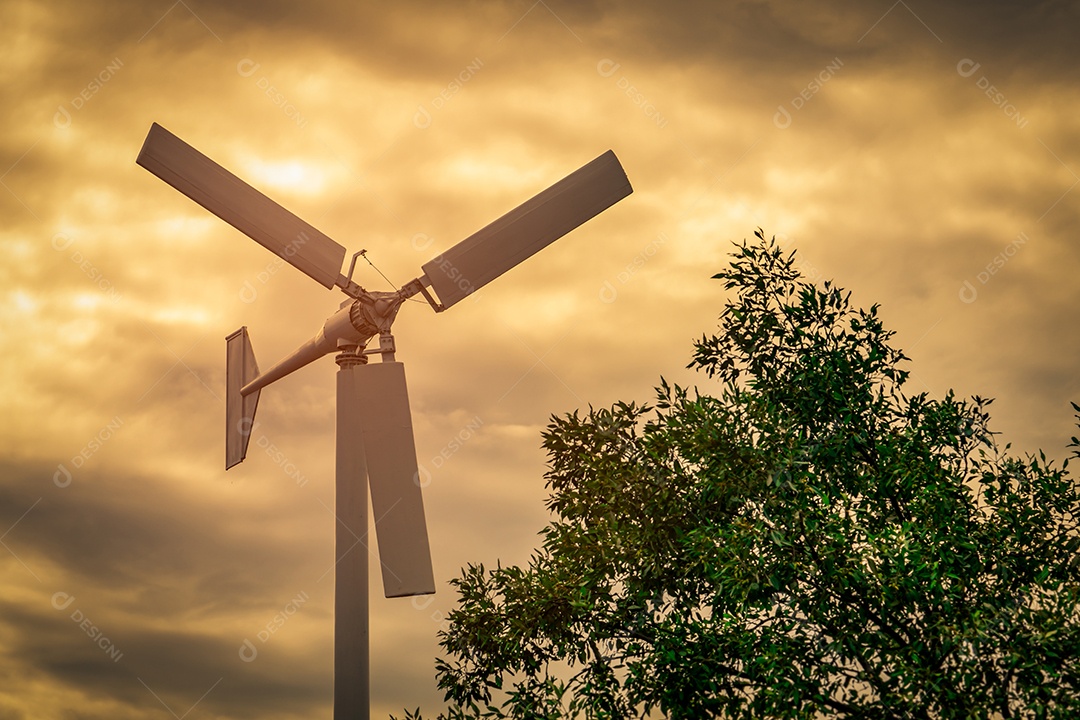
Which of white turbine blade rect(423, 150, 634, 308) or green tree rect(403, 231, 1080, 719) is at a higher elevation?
white turbine blade rect(423, 150, 634, 308)

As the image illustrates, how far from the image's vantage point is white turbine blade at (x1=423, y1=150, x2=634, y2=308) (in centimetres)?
2227

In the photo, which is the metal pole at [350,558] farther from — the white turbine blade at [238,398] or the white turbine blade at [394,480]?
the white turbine blade at [238,398]

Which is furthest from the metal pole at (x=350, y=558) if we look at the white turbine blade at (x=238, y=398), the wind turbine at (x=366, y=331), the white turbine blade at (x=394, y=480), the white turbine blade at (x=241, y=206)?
the white turbine blade at (x=238, y=398)

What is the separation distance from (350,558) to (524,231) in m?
8.27

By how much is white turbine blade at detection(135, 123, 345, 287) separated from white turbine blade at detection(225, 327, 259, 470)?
7143 millimetres

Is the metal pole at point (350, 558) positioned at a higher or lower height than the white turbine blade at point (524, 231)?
lower

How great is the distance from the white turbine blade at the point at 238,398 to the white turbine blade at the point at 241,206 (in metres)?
7.14

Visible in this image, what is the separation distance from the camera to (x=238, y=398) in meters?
28.4

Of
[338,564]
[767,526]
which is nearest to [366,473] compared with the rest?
[338,564]

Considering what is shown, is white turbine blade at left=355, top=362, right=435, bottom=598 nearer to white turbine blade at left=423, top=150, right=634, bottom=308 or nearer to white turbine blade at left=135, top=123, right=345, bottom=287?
white turbine blade at left=423, top=150, right=634, bottom=308

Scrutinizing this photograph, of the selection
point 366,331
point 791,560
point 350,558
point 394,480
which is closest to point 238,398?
point 366,331

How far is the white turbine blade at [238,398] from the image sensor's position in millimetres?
27562

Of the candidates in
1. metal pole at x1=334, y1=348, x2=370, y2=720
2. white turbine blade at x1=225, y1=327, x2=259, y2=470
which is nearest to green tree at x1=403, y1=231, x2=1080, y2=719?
metal pole at x1=334, y1=348, x2=370, y2=720

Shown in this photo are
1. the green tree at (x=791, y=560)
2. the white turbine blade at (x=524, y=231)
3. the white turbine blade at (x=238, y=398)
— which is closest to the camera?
the green tree at (x=791, y=560)
